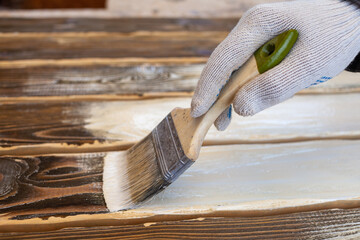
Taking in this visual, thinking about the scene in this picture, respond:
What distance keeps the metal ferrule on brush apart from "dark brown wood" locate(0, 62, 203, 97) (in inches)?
14.0

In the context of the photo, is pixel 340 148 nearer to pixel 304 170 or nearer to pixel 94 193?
pixel 304 170

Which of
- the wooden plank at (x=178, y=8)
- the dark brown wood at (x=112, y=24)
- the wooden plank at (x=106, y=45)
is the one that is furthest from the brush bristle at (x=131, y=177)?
the wooden plank at (x=178, y=8)

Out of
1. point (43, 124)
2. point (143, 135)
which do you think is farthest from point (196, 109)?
point (43, 124)

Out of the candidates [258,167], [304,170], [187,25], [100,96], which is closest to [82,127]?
[100,96]

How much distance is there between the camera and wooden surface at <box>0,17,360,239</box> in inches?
31.5

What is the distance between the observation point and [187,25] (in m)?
1.65

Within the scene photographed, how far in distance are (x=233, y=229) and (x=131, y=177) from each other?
0.25 meters

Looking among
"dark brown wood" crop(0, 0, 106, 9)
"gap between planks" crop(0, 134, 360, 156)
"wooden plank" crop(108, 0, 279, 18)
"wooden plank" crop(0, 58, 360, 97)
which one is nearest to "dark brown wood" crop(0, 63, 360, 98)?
"wooden plank" crop(0, 58, 360, 97)

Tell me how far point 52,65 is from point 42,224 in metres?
0.69

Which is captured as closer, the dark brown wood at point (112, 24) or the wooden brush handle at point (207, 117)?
the wooden brush handle at point (207, 117)

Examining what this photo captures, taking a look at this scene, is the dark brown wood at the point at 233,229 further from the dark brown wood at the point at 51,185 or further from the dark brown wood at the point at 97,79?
the dark brown wood at the point at 97,79

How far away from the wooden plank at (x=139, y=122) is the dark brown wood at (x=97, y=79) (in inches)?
Result: 2.6

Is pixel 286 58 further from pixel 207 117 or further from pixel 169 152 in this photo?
pixel 169 152

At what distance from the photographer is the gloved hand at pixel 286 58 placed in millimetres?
772
